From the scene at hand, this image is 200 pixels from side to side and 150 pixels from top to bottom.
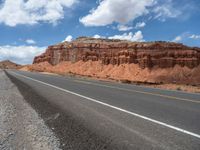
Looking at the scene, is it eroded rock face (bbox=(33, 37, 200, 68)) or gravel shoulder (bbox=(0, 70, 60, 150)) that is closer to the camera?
gravel shoulder (bbox=(0, 70, 60, 150))

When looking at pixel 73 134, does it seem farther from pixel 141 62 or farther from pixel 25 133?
pixel 141 62

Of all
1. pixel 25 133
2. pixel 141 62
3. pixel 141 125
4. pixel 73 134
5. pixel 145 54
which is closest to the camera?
pixel 73 134

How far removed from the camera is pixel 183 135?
611 cm

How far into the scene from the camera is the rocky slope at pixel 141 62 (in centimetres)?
6128

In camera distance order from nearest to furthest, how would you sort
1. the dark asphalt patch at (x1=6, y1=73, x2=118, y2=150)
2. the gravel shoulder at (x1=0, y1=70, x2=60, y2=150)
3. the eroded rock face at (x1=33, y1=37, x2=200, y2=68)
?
the dark asphalt patch at (x1=6, y1=73, x2=118, y2=150) < the gravel shoulder at (x1=0, y1=70, x2=60, y2=150) < the eroded rock face at (x1=33, y1=37, x2=200, y2=68)

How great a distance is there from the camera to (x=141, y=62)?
68.1 metres

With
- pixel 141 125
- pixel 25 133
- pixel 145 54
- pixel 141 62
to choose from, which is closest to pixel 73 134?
pixel 25 133

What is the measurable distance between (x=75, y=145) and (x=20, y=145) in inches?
44.0

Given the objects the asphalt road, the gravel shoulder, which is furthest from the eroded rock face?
the gravel shoulder

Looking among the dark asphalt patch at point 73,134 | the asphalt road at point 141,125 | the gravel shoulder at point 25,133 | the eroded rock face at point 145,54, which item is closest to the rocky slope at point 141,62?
the eroded rock face at point 145,54

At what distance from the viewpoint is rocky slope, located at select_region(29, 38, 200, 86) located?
6128 centimetres

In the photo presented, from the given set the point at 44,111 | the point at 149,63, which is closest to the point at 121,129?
the point at 44,111

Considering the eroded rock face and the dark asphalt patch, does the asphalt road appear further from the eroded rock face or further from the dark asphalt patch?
the eroded rock face

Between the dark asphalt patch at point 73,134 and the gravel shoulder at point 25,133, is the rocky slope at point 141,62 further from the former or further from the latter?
the gravel shoulder at point 25,133
